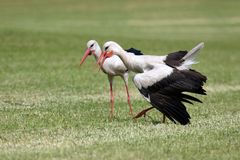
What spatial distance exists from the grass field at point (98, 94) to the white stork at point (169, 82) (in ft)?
1.14

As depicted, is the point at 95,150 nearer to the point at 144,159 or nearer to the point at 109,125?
the point at 144,159

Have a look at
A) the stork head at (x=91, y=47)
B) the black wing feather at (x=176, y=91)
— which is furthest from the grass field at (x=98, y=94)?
the stork head at (x=91, y=47)

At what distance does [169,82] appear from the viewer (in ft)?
34.7

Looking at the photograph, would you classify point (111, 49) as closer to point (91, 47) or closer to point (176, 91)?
point (176, 91)

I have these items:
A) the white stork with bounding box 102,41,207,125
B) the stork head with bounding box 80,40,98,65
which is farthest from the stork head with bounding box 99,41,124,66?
the stork head with bounding box 80,40,98,65

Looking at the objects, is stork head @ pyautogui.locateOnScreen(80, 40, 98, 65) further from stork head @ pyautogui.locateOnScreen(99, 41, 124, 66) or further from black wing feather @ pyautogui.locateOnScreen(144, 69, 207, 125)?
black wing feather @ pyautogui.locateOnScreen(144, 69, 207, 125)

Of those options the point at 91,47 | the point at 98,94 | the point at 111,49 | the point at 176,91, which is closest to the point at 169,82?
the point at 176,91

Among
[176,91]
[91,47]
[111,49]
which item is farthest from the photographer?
[91,47]

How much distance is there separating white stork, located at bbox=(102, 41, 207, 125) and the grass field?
0.35 metres

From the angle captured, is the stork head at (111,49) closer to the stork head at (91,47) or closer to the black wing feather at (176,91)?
the black wing feather at (176,91)

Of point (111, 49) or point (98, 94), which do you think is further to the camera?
point (98, 94)

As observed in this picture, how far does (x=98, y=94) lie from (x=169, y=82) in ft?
20.4

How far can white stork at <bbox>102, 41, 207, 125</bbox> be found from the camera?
1033 centimetres

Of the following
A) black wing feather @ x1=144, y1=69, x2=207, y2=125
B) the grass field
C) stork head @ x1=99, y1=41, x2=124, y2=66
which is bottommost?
the grass field
